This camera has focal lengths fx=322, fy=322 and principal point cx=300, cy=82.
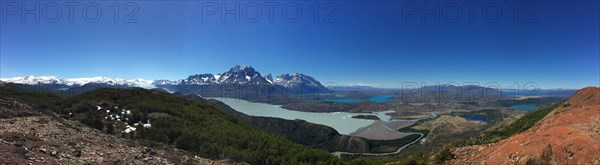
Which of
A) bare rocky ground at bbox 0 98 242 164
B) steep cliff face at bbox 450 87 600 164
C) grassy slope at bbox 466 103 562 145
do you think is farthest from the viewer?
grassy slope at bbox 466 103 562 145

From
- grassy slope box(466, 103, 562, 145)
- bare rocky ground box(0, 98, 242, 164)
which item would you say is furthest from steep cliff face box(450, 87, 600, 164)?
bare rocky ground box(0, 98, 242, 164)

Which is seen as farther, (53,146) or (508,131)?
(508,131)

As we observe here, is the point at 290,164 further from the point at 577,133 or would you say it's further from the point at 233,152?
the point at 577,133

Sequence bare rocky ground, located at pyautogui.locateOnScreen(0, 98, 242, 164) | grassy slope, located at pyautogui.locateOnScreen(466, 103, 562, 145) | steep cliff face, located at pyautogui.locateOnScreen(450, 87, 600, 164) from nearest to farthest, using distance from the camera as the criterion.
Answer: bare rocky ground, located at pyautogui.locateOnScreen(0, 98, 242, 164) → steep cliff face, located at pyautogui.locateOnScreen(450, 87, 600, 164) → grassy slope, located at pyautogui.locateOnScreen(466, 103, 562, 145)

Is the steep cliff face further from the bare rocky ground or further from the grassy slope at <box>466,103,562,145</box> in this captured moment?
the bare rocky ground

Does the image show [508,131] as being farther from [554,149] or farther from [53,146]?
[53,146]

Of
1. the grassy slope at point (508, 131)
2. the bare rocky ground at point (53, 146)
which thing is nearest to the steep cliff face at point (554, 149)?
the grassy slope at point (508, 131)

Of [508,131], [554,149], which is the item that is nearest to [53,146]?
[554,149]

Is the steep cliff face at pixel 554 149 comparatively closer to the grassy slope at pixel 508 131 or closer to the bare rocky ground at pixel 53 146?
the grassy slope at pixel 508 131

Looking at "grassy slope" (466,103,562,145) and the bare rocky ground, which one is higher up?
the bare rocky ground

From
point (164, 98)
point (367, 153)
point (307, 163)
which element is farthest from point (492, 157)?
point (367, 153)
